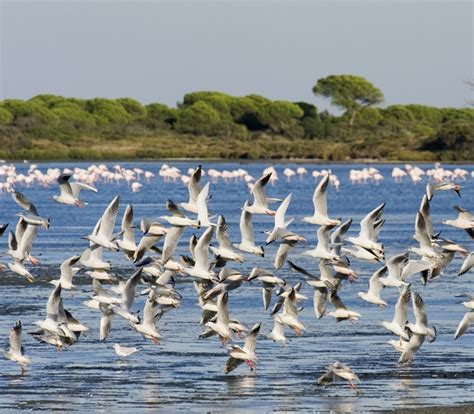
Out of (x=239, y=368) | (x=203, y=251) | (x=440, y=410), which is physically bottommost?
(x=239, y=368)

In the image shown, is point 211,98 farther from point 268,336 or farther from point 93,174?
point 268,336

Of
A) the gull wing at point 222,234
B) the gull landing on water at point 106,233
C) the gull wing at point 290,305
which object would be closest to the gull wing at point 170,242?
the gull wing at point 222,234

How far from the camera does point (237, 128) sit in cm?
11150

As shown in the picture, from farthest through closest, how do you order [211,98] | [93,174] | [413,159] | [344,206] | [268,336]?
[211,98]
[413,159]
[93,174]
[344,206]
[268,336]

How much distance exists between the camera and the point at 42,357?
17.8 meters

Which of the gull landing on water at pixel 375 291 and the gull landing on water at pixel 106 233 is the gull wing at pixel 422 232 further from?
the gull landing on water at pixel 106 233

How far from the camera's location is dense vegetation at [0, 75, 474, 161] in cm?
9181

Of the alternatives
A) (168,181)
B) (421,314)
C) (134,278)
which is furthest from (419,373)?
(168,181)

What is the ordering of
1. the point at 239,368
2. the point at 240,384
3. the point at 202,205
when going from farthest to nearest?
the point at 202,205 → the point at 239,368 → the point at 240,384

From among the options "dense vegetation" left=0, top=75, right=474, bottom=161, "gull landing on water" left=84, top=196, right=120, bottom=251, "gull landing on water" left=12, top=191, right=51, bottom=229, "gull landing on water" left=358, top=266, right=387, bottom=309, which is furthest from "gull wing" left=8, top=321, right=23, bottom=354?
"dense vegetation" left=0, top=75, right=474, bottom=161

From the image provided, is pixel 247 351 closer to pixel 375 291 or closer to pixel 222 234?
pixel 222 234

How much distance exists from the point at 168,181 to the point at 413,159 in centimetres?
2881

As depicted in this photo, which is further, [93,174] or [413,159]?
[413,159]

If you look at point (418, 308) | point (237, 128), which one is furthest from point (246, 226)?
point (237, 128)
